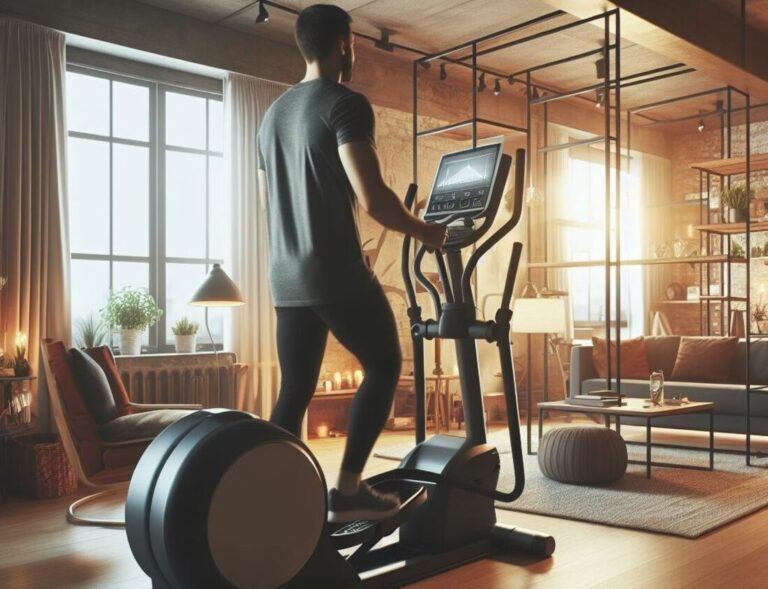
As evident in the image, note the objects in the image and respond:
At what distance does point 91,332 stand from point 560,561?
3.62 meters

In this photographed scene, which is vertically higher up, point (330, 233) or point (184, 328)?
point (330, 233)

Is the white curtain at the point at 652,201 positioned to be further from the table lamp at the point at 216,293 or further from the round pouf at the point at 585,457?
the table lamp at the point at 216,293

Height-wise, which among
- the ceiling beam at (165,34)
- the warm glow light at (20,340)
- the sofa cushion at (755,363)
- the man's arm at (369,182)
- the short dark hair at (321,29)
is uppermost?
the ceiling beam at (165,34)

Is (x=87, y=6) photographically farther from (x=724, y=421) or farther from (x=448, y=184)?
(x=724, y=421)

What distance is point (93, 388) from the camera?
438cm

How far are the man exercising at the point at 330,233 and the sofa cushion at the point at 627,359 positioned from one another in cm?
Result: 471

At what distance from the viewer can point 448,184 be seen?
10.9ft

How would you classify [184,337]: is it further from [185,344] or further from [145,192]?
[145,192]

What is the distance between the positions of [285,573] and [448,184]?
154 centimetres

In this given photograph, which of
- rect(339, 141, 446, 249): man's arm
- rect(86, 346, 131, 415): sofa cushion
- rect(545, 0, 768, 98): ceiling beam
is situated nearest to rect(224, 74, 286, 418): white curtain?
rect(86, 346, 131, 415): sofa cushion

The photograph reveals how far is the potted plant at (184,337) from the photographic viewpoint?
20.6 ft

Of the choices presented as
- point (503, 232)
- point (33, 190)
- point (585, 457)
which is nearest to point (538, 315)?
point (585, 457)

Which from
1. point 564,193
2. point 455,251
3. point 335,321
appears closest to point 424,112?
point 564,193


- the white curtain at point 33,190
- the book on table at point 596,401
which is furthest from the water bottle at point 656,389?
A: the white curtain at point 33,190
